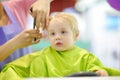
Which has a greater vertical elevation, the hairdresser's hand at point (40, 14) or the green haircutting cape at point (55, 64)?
the hairdresser's hand at point (40, 14)

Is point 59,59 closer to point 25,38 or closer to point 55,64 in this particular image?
point 55,64

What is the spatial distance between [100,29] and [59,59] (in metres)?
0.85

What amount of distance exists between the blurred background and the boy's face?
0.74m

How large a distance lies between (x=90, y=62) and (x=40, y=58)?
8.3 inches

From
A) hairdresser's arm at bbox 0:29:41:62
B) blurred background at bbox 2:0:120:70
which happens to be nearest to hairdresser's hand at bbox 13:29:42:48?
hairdresser's arm at bbox 0:29:41:62

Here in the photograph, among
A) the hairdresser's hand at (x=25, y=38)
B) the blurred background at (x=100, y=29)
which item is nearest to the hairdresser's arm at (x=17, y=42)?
the hairdresser's hand at (x=25, y=38)

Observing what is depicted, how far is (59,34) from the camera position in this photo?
1.10 meters

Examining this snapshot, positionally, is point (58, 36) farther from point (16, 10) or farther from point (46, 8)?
point (16, 10)

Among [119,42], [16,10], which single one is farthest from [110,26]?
[16,10]

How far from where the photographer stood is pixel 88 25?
6.22 ft

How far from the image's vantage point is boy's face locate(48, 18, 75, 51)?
3.61 ft

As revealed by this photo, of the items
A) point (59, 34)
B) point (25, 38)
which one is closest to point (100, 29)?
point (59, 34)

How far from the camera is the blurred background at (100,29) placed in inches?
73.9

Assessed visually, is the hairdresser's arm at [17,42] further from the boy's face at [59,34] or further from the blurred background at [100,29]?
the blurred background at [100,29]
